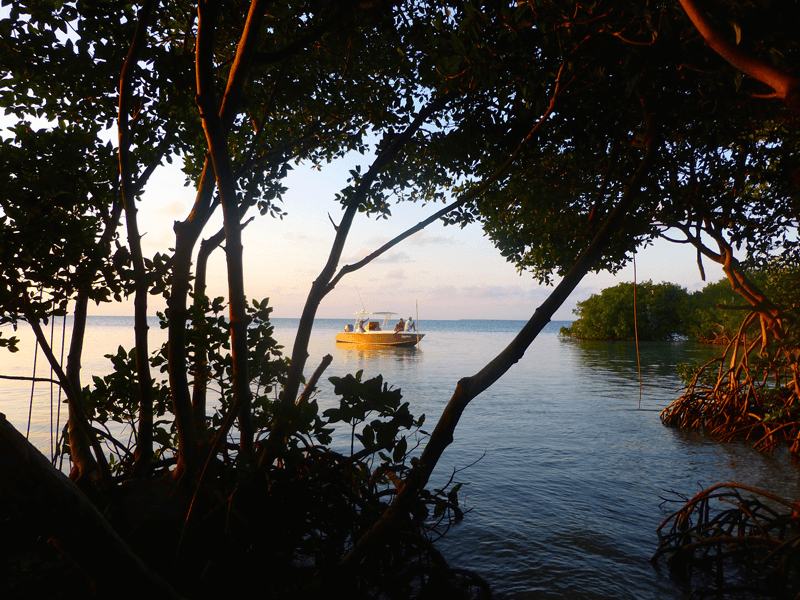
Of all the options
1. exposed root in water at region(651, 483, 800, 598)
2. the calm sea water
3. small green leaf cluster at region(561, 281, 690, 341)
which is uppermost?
small green leaf cluster at region(561, 281, 690, 341)

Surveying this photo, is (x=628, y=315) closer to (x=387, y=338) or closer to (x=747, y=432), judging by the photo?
(x=387, y=338)

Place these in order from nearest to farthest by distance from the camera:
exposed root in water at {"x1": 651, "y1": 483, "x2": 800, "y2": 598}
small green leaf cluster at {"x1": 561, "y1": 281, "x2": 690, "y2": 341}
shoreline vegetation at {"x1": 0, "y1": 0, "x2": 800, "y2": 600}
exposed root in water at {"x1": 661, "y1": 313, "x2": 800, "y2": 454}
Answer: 1. shoreline vegetation at {"x1": 0, "y1": 0, "x2": 800, "y2": 600}
2. exposed root in water at {"x1": 651, "y1": 483, "x2": 800, "y2": 598}
3. exposed root in water at {"x1": 661, "y1": 313, "x2": 800, "y2": 454}
4. small green leaf cluster at {"x1": 561, "y1": 281, "x2": 690, "y2": 341}

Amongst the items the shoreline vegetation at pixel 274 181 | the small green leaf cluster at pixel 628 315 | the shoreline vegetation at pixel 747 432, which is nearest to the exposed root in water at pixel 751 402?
the shoreline vegetation at pixel 747 432

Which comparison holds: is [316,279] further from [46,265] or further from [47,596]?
[47,596]

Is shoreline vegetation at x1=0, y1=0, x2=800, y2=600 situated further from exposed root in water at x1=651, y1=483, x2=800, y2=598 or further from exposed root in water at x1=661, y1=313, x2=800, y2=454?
exposed root in water at x1=661, y1=313, x2=800, y2=454

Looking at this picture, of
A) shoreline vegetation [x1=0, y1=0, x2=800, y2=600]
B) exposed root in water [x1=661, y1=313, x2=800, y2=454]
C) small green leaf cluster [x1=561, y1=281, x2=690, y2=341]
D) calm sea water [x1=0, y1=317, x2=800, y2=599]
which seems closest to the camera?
shoreline vegetation [x1=0, y1=0, x2=800, y2=600]

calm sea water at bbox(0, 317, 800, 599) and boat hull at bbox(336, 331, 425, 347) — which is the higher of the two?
boat hull at bbox(336, 331, 425, 347)

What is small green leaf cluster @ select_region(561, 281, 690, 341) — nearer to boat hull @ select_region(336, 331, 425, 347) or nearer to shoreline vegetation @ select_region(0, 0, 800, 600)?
boat hull @ select_region(336, 331, 425, 347)

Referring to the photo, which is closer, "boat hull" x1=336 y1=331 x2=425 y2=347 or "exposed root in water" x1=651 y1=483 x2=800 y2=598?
"exposed root in water" x1=651 y1=483 x2=800 y2=598

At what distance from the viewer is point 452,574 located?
3840 millimetres

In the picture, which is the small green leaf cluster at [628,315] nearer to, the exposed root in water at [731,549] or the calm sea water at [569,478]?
the calm sea water at [569,478]

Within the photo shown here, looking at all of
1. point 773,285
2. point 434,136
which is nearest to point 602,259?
point 434,136

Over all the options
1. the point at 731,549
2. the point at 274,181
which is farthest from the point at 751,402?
the point at 274,181

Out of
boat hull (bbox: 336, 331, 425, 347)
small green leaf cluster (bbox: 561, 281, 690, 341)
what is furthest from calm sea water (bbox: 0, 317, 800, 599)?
small green leaf cluster (bbox: 561, 281, 690, 341)
